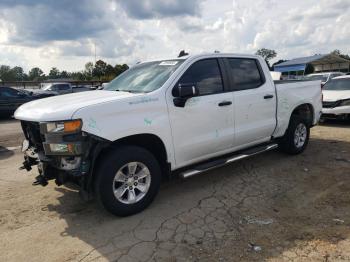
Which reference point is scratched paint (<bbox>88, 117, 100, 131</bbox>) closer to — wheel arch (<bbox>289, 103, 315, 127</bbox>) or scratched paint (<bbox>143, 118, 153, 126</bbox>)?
scratched paint (<bbox>143, 118, 153, 126</bbox>)

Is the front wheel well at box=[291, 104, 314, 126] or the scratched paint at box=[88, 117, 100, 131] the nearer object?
the scratched paint at box=[88, 117, 100, 131]

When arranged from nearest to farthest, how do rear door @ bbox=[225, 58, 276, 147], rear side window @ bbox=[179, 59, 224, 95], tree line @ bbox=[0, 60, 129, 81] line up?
1. rear side window @ bbox=[179, 59, 224, 95]
2. rear door @ bbox=[225, 58, 276, 147]
3. tree line @ bbox=[0, 60, 129, 81]

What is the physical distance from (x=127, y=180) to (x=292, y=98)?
3.80m

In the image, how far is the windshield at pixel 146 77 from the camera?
4.57m

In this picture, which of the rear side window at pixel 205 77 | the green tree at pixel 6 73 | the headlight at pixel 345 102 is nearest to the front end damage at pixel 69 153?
the rear side window at pixel 205 77

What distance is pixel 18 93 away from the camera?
15.5 meters

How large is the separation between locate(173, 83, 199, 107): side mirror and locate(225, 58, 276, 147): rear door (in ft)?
3.61

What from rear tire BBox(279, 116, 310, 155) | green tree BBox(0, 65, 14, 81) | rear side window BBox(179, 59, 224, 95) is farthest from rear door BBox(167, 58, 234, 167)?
green tree BBox(0, 65, 14, 81)

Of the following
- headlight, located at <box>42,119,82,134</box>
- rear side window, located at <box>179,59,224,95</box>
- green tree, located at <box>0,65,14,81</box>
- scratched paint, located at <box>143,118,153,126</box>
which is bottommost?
scratched paint, located at <box>143,118,153,126</box>

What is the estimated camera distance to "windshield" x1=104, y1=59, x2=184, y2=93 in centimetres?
457

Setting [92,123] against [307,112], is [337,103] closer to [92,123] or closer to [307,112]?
[307,112]

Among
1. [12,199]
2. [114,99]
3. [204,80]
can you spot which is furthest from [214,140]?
[12,199]

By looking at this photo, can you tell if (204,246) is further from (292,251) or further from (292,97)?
(292,97)

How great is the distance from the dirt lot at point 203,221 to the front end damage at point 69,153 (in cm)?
57
